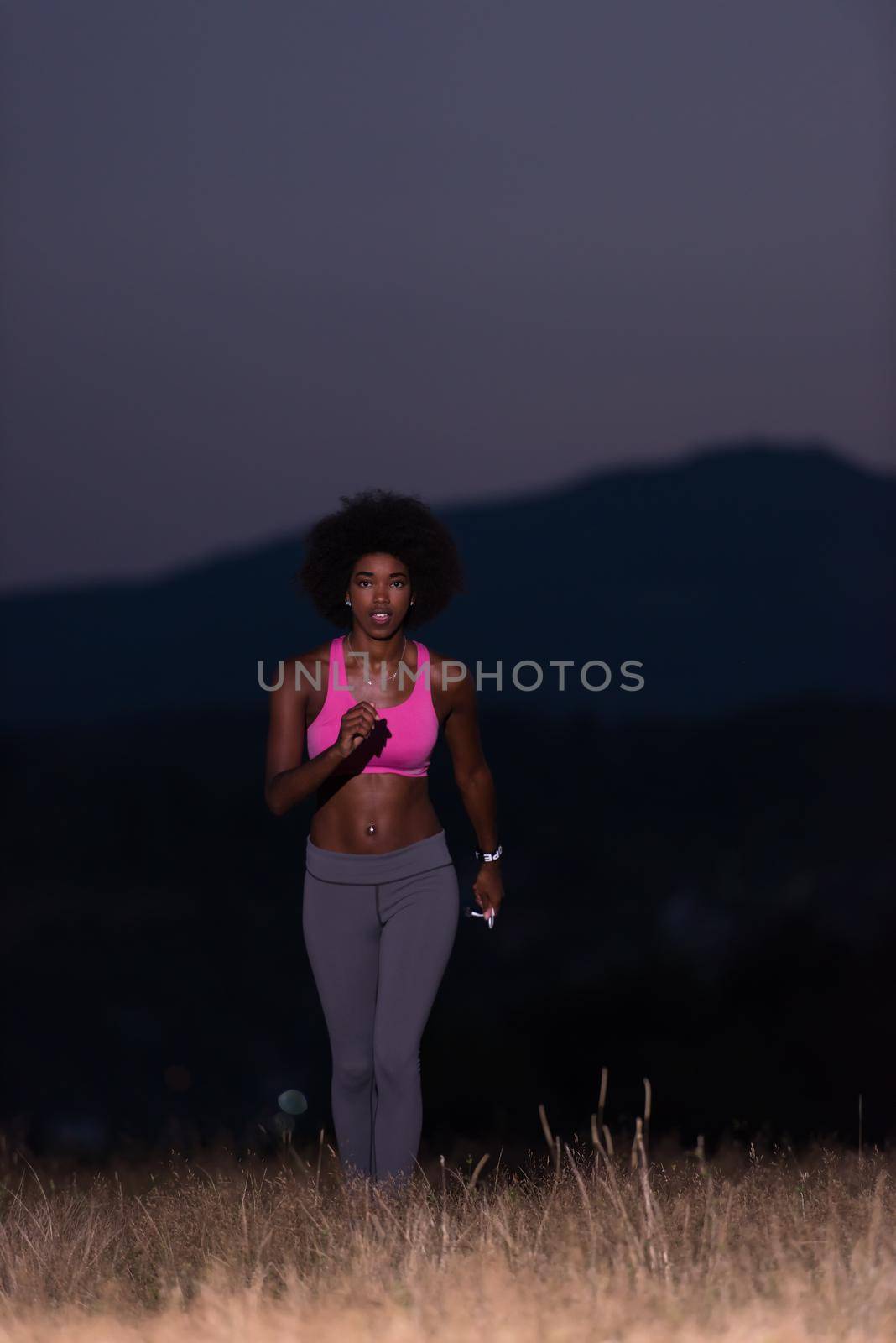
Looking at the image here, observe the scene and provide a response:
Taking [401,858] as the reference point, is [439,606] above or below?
above

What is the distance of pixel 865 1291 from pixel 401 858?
2.30m

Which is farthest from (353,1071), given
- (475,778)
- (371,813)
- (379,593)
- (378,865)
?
(379,593)

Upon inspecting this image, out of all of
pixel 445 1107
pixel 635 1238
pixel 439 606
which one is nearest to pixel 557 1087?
pixel 445 1107

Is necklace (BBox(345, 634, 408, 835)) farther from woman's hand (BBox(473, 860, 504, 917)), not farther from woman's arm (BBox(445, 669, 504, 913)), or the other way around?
woman's hand (BBox(473, 860, 504, 917))

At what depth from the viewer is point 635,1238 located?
5461 mm

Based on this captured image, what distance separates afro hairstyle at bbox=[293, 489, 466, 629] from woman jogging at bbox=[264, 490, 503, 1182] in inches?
5.1

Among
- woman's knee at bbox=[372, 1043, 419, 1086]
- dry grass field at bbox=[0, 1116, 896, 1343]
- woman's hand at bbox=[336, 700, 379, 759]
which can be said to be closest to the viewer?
dry grass field at bbox=[0, 1116, 896, 1343]

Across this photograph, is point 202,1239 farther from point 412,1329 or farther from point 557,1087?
point 557,1087

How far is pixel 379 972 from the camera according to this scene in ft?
22.4

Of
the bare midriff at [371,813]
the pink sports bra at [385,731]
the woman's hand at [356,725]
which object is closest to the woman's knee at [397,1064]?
the bare midriff at [371,813]

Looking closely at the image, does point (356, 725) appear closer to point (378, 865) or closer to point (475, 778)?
point (378, 865)

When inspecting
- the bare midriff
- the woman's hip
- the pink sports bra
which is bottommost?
the woman's hip

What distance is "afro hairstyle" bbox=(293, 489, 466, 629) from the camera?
702cm

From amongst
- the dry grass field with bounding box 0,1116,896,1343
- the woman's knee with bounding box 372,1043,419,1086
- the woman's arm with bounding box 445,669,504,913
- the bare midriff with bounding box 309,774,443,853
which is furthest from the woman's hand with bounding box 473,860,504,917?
the dry grass field with bounding box 0,1116,896,1343
